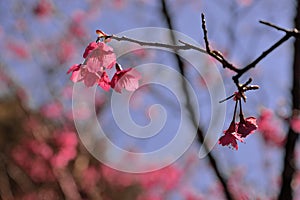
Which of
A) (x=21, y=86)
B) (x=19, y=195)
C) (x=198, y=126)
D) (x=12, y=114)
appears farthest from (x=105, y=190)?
(x=198, y=126)

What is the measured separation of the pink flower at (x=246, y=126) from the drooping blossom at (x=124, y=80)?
427 mm

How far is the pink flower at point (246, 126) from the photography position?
149 centimetres

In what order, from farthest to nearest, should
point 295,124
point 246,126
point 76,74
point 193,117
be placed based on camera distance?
point 193,117, point 295,124, point 76,74, point 246,126

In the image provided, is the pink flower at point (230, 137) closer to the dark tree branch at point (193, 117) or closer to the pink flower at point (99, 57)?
the pink flower at point (99, 57)

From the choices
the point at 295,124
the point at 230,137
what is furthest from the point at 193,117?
the point at 230,137

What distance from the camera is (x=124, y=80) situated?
160 centimetres

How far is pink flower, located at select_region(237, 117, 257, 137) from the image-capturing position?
149cm

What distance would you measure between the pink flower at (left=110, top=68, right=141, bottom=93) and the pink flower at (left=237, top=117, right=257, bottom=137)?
16.8 inches

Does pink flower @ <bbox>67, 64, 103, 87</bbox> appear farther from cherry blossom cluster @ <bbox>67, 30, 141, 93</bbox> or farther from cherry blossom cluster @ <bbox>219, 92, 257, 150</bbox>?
cherry blossom cluster @ <bbox>219, 92, 257, 150</bbox>

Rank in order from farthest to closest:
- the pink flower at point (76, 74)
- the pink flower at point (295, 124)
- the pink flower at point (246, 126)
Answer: the pink flower at point (295, 124) < the pink flower at point (76, 74) < the pink flower at point (246, 126)

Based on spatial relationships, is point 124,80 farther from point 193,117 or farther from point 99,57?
point 193,117

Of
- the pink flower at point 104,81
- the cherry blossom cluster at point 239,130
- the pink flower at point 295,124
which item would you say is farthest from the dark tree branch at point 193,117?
the pink flower at point 104,81

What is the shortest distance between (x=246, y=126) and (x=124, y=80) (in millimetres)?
485

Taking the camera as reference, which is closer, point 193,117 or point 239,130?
point 239,130
